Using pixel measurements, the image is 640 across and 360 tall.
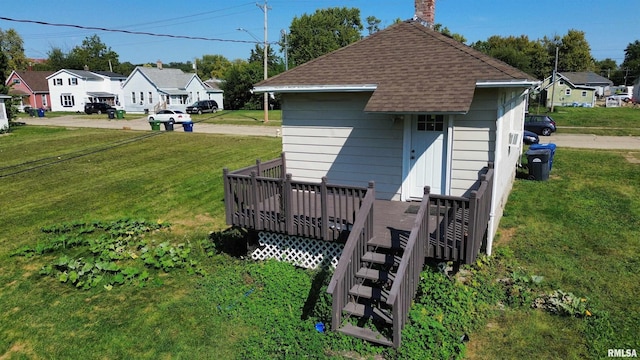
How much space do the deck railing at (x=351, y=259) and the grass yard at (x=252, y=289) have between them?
0.48 metres

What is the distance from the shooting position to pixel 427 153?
847 cm

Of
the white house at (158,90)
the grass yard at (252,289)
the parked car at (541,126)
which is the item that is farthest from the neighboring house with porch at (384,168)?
the white house at (158,90)

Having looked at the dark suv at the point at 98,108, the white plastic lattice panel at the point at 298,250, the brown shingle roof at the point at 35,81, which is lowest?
the white plastic lattice panel at the point at 298,250

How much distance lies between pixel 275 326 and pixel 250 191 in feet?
8.70

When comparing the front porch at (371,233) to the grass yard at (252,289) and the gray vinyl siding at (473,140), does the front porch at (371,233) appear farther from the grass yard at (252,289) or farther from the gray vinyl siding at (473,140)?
the grass yard at (252,289)

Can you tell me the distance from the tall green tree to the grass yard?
70781mm

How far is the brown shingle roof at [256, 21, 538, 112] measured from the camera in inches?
292

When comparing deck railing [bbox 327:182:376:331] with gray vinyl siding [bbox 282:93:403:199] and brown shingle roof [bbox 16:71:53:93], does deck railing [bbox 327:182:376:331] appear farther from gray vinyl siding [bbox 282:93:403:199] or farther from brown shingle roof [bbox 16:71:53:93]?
brown shingle roof [bbox 16:71:53:93]

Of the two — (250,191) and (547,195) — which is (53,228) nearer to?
(250,191)

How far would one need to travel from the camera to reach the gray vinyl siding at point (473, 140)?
768cm

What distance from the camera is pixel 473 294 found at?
6.71m

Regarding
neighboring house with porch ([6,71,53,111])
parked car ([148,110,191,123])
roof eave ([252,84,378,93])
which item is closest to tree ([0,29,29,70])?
neighboring house with porch ([6,71,53,111])

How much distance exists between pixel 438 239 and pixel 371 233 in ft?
3.41

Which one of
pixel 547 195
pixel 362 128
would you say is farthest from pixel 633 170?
pixel 362 128
